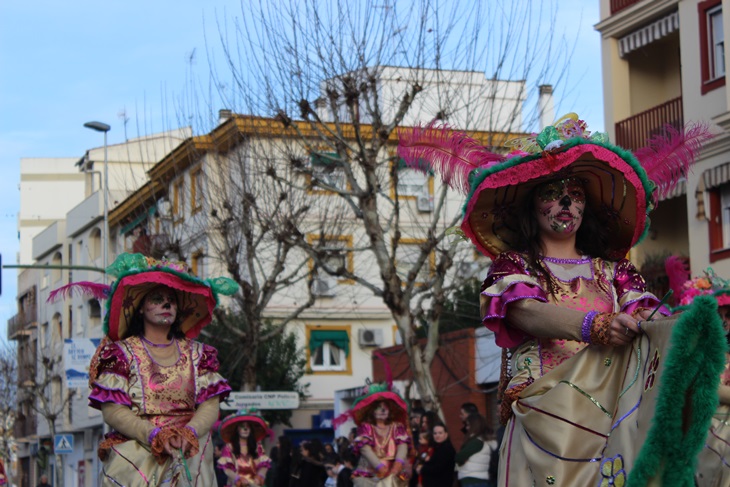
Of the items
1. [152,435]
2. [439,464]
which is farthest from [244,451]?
[152,435]

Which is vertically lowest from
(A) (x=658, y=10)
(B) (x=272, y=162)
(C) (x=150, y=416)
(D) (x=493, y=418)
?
(D) (x=493, y=418)

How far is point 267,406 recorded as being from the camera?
22.9 m

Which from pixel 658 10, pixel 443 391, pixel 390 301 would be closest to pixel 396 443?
pixel 390 301

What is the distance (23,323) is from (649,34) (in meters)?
51.4

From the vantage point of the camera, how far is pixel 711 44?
2064 centimetres

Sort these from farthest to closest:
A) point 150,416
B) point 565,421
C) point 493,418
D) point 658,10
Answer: point 493,418
point 658,10
point 150,416
point 565,421

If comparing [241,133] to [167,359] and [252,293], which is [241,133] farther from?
[167,359]

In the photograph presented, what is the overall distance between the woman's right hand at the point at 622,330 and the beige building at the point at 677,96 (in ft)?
51.2

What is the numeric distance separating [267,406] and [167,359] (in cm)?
1417

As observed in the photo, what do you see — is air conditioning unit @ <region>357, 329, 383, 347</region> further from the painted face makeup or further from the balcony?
the painted face makeup

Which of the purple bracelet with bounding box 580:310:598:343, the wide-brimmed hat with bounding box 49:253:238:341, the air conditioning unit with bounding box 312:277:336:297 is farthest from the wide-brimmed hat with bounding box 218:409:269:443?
the air conditioning unit with bounding box 312:277:336:297

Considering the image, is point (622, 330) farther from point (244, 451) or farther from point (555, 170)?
point (244, 451)

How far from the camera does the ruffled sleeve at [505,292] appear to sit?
5504 mm

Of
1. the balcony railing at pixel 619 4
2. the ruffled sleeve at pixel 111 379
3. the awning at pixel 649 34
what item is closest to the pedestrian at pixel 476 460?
the ruffled sleeve at pixel 111 379
